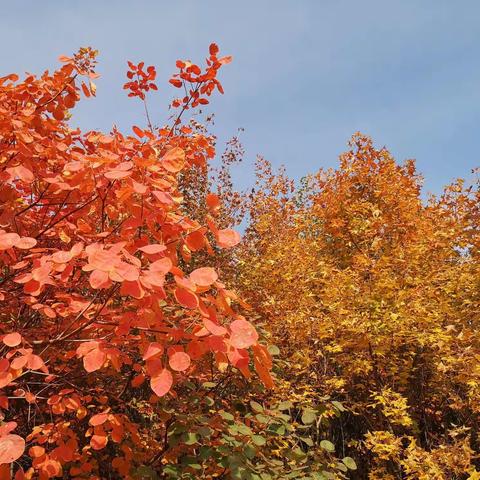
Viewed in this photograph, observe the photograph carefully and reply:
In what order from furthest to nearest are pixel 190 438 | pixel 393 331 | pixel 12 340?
pixel 393 331 < pixel 190 438 < pixel 12 340

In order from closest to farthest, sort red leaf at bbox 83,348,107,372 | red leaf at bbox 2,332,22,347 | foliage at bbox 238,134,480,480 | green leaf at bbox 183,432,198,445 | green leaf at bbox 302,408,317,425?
red leaf at bbox 83,348,107,372
red leaf at bbox 2,332,22,347
green leaf at bbox 183,432,198,445
green leaf at bbox 302,408,317,425
foliage at bbox 238,134,480,480

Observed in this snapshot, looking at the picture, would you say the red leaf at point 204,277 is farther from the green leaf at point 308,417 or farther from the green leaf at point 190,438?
the green leaf at point 308,417

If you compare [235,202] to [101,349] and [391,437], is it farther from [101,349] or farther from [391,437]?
[101,349]

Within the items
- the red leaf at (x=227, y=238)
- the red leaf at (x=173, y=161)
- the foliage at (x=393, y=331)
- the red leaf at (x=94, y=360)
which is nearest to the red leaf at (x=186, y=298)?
the red leaf at (x=227, y=238)

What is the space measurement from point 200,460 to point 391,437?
2.56 m

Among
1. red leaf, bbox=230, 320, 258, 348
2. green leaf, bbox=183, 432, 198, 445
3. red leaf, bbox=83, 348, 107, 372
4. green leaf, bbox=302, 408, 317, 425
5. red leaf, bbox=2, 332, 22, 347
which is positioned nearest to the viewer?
red leaf, bbox=230, 320, 258, 348

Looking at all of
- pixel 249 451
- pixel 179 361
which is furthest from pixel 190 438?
pixel 179 361

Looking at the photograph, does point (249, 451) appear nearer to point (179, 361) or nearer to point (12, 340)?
point (179, 361)

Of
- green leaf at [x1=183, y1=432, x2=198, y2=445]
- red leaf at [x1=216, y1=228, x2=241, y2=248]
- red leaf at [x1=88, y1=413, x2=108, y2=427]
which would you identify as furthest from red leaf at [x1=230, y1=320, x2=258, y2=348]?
green leaf at [x1=183, y1=432, x2=198, y2=445]

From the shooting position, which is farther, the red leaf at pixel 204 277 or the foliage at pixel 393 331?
the foliage at pixel 393 331

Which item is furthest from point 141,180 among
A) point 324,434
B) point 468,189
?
point 468,189

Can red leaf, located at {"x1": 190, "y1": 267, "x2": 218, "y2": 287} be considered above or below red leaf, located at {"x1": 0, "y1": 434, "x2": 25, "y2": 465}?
above

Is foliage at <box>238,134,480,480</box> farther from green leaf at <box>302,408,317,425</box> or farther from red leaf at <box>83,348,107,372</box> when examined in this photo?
red leaf at <box>83,348,107,372</box>

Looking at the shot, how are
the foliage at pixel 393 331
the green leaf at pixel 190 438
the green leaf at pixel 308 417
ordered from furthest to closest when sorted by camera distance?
1. the foliage at pixel 393 331
2. the green leaf at pixel 308 417
3. the green leaf at pixel 190 438
